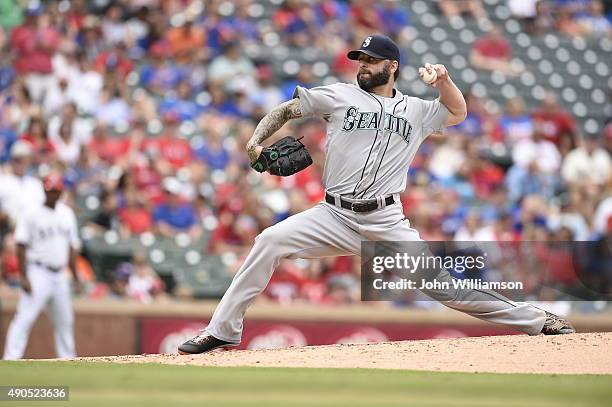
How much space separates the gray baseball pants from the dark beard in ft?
2.17

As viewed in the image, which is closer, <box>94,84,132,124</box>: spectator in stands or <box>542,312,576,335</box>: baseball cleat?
<box>542,312,576,335</box>: baseball cleat

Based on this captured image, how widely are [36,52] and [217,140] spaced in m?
2.51

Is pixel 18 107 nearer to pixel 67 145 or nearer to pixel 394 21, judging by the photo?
pixel 67 145

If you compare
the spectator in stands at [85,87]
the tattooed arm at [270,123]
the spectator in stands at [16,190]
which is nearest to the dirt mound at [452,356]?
the tattooed arm at [270,123]

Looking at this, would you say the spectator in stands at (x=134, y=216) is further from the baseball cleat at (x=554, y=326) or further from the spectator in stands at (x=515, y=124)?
the baseball cleat at (x=554, y=326)

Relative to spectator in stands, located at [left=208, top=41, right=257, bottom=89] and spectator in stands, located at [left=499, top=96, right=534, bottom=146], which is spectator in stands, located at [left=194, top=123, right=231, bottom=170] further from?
spectator in stands, located at [left=499, top=96, right=534, bottom=146]

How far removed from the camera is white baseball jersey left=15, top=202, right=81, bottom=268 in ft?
37.8

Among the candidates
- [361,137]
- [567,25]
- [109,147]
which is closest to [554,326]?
[361,137]

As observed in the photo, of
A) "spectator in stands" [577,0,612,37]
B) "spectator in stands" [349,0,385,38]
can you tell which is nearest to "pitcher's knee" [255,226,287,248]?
"spectator in stands" [349,0,385,38]

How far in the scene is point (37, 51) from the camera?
14414mm

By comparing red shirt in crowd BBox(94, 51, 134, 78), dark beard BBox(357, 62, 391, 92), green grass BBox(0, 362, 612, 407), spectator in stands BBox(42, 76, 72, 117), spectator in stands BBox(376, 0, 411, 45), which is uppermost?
spectator in stands BBox(376, 0, 411, 45)

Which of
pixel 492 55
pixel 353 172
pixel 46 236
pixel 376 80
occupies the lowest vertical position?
pixel 46 236

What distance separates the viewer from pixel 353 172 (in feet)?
22.8

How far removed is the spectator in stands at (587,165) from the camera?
14156 mm
